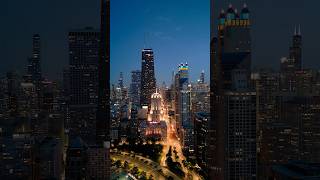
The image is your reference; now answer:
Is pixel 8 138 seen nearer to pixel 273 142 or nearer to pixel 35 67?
pixel 35 67

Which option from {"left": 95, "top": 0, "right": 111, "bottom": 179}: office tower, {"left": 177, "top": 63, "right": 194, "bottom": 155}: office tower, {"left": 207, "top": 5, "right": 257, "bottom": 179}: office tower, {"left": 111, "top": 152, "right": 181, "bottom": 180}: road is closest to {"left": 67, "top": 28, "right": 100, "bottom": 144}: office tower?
{"left": 95, "top": 0, "right": 111, "bottom": 179}: office tower

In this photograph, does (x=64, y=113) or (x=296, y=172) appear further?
(x=64, y=113)

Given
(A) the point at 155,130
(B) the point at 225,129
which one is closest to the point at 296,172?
(B) the point at 225,129

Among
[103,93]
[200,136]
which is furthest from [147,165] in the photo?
[103,93]

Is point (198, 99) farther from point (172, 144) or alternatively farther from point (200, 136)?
point (172, 144)

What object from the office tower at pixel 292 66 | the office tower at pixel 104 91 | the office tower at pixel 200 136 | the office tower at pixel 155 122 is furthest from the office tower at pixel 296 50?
the office tower at pixel 155 122

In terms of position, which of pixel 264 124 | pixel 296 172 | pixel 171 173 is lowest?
pixel 171 173

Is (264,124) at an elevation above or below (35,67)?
below

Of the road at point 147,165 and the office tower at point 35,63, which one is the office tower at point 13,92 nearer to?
the office tower at point 35,63
